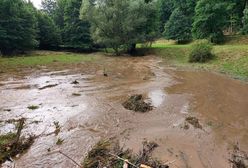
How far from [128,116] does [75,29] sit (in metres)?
28.3

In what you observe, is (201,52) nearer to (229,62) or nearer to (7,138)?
(229,62)

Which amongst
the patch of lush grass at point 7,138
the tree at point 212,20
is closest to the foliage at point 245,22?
the tree at point 212,20

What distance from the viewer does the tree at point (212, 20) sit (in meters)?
27.0

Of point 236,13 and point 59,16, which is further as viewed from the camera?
point 59,16

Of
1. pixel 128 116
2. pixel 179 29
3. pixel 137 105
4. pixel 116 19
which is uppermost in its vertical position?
pixel 116 19

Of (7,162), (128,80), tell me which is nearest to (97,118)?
(7,162)

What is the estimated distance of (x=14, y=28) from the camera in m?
25.2

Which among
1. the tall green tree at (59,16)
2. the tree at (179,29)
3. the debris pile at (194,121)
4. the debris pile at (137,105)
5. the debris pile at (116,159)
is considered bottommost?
the debris pile at (194,121)

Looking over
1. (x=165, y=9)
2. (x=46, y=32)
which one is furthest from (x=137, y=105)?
(x=165, y=9)

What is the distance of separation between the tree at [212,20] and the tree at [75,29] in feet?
48.8

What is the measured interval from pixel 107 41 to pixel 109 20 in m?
2.38

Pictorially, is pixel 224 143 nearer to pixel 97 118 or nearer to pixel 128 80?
pixel 97 118

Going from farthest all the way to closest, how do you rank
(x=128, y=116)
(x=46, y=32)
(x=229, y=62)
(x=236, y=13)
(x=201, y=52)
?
(x=46, y=32) → (x=236, y=13) → (x=201, y=52) → (x=229, y=62) → (x=128, y=116)

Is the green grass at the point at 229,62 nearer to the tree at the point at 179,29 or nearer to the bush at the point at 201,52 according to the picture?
the bush at the point at 201,52
